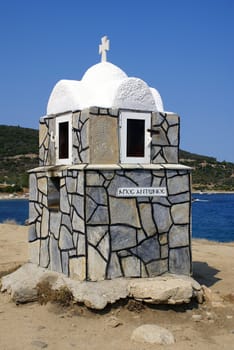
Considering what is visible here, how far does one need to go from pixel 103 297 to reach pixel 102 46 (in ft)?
14.8

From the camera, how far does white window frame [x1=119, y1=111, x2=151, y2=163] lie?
26.3 feet

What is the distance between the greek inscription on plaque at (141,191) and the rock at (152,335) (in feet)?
7.02

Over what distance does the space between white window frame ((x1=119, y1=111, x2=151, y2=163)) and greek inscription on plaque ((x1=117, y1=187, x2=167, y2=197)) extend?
49 centimetres

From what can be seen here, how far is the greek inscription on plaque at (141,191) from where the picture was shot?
7.79 meters

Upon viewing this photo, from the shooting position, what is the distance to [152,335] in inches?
248

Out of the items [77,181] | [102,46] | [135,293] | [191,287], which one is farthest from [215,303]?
[102,46]

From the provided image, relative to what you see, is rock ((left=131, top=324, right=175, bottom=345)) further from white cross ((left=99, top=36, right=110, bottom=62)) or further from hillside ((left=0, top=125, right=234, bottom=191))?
hillside ((left=0, top=125, right=234, bottom=191))

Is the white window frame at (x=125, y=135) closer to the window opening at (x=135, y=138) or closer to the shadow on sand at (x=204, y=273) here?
the window opening at (x=135, y=138)

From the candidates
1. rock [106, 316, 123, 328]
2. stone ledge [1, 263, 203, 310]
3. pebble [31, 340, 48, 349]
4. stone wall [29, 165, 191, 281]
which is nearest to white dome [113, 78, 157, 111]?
stone wall [29, 165, 191, 281]

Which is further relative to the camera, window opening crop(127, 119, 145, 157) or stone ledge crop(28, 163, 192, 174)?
window opening crop(127, 119, 145, 157)

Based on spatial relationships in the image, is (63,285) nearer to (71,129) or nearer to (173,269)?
(173,269)

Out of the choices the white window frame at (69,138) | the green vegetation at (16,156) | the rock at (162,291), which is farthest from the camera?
the green vegetation at (16,156)

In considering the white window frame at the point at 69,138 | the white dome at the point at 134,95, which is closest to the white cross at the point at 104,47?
the white dome at the point at 134,95

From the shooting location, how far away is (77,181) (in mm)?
7719
